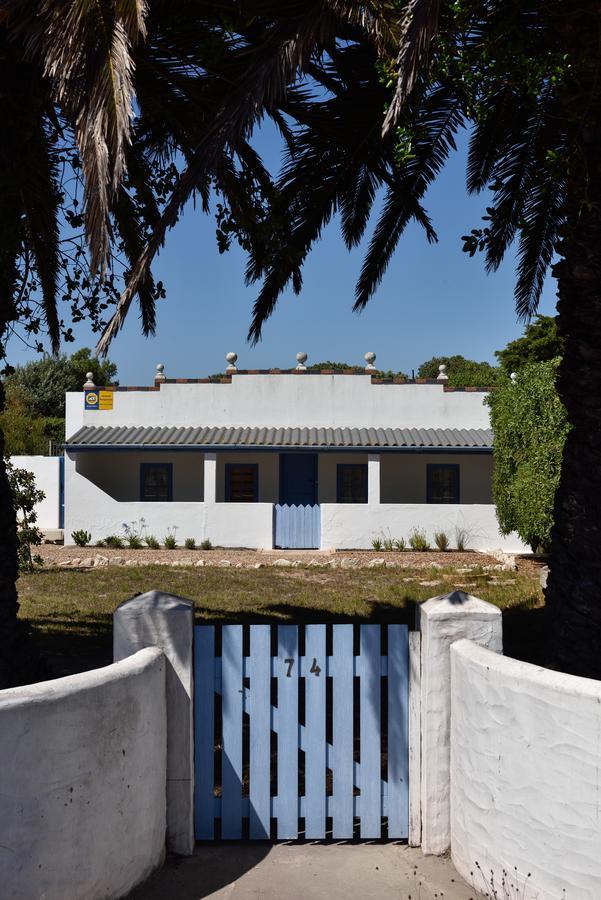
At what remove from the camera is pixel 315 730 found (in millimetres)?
4348

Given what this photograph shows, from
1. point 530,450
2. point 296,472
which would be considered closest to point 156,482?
point 296,472

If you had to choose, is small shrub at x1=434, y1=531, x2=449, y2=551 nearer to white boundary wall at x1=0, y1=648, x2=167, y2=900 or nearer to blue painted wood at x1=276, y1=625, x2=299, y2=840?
blue painted wood at x1=276, y1=625, x2=299, y2=840

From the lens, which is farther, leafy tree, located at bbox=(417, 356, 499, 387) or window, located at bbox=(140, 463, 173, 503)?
leafy tree, located at bbox=(417, 356, 499, 387)

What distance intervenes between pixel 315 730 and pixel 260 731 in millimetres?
314

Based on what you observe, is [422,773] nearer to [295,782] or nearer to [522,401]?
[295,782]

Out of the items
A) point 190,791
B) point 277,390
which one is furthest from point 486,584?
point 190,791

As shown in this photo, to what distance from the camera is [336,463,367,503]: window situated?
2208 centimetres

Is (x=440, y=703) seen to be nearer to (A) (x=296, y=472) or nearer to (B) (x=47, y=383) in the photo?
(A) (x=296, y=472)

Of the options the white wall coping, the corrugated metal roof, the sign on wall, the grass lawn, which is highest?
the sign on wall

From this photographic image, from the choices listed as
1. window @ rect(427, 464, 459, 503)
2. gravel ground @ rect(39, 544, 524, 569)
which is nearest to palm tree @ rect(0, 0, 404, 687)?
gravel ground @ rect(39, 544, 524, 569)

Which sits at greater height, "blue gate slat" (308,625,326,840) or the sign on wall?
the sign on wall

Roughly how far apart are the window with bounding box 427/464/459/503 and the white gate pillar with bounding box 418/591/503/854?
60.2ft

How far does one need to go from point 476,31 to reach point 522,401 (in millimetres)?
10752

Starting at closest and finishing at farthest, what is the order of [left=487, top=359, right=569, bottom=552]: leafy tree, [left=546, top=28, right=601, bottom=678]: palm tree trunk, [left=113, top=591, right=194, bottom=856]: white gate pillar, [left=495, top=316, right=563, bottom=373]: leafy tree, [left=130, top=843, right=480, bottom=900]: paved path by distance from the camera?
[left=130, top=843, right=480, bottom=900]: paved path → [left=113, top=591, right=194, bottom=856]: white gate pillar → [left=546, top=28, right=601, bottom=678]: palm tree trunk → [left=487, top=359, right=569, bottom=552]: leafy tree → [left=495, top=316, right=563, bottom=373]: leafy tree
